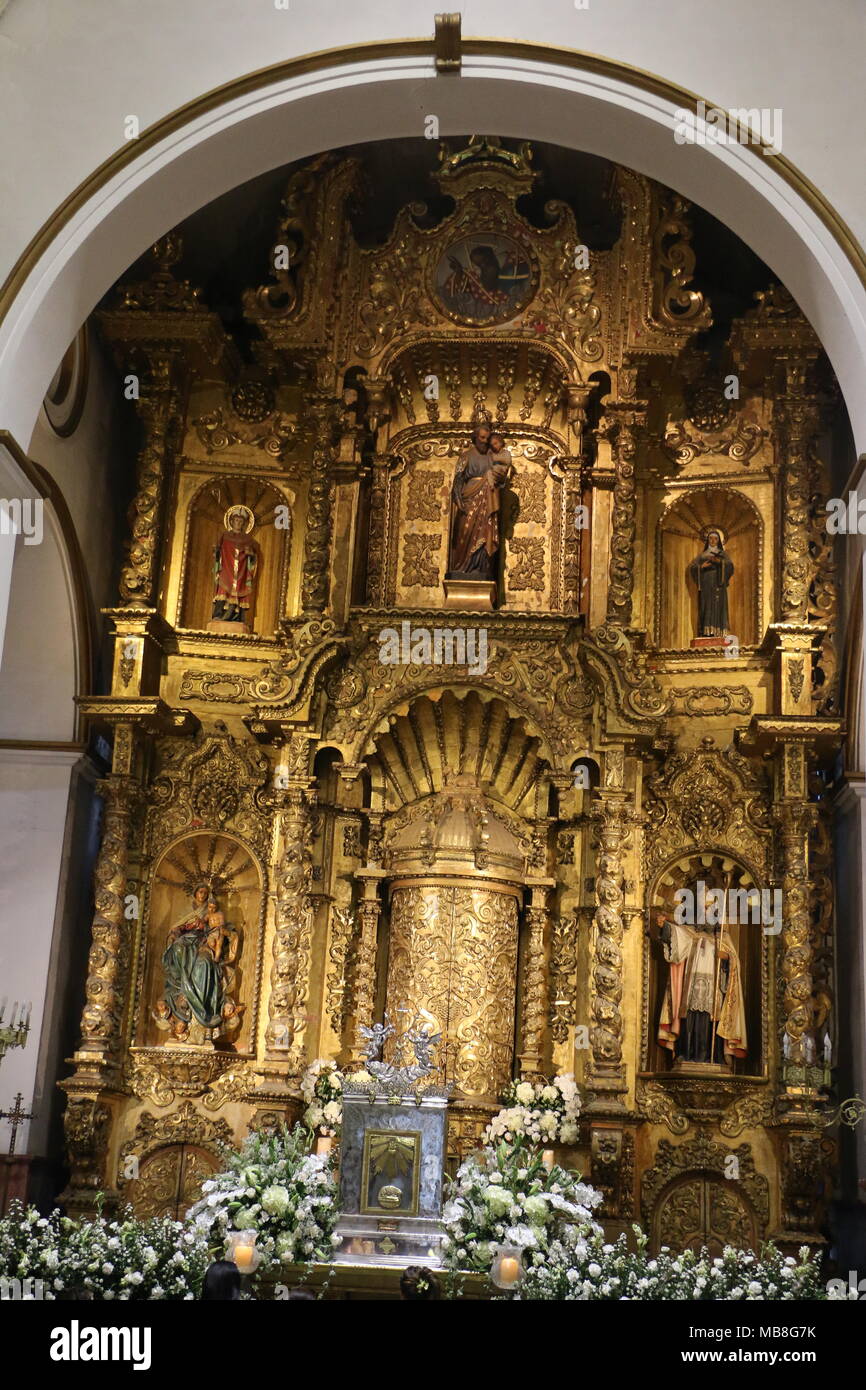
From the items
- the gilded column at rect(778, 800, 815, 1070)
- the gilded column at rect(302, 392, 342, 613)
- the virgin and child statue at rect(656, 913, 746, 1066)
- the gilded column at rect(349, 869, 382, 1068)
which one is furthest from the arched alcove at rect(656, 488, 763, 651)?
the gilded column at rect(349, 869, 382, 1068)

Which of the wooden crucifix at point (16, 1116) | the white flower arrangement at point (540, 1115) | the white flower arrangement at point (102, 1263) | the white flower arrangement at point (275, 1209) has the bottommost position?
the white flower arrangement at point (102, 1263)

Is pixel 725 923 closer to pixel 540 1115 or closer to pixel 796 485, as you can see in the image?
pixel 540 1115

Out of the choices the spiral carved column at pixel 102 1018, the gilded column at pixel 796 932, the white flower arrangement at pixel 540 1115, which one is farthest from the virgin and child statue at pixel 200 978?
the gilded column at pixel 796 932

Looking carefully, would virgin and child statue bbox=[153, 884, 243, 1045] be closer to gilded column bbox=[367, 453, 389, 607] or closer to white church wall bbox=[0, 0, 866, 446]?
gilded column bbox=[367, 453, 389, 607]

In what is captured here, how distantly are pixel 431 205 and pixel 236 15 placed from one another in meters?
7.75

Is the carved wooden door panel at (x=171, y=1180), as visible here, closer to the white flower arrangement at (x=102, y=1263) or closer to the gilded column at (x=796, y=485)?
the white flower arrangement at (x=102, y=1263)

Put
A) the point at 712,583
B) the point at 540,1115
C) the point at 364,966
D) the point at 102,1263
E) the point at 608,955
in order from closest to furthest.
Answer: the point at 102,1263 → the point at 540,1115 → the point at 608,955 → the point at 364,966 → the point at 712,583

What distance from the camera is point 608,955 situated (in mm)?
13734

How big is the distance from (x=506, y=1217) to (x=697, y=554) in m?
8.17

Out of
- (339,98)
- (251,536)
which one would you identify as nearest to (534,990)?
(251,536)

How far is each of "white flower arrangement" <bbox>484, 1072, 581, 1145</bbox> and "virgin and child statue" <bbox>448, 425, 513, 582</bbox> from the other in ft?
16.3

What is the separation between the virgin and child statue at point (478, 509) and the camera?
15.2 metres

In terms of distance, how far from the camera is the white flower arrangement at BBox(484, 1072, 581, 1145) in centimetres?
1307

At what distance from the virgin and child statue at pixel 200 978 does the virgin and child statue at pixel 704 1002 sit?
4088mm
